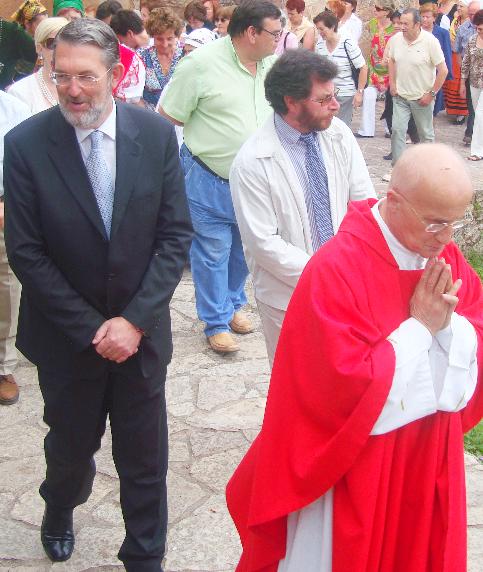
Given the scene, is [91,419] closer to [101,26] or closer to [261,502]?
[261,502]

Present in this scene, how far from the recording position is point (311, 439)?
2.60 m

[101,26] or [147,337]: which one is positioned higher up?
[101,26]

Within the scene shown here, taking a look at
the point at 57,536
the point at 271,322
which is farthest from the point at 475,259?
the point at 57,536

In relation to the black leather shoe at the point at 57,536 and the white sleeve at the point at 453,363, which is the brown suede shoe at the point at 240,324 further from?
the white sleeve at the point at 453,363

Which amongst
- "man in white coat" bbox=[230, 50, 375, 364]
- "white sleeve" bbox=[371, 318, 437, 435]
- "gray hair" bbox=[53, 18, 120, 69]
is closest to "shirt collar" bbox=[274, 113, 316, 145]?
"man in white coat" bbox=[230, 50, 375, 364]

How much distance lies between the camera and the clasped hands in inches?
99.9

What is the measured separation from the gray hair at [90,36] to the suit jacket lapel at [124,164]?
8.7 inches

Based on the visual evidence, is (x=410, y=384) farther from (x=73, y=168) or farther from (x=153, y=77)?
(x=153, y=77)

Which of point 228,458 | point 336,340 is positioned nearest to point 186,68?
point 228,458

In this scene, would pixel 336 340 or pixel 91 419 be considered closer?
pixel 336 340

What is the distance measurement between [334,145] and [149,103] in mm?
3813

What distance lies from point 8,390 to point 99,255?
7.43ft

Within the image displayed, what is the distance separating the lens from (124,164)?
311cm

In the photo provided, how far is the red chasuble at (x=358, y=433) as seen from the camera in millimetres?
2494
